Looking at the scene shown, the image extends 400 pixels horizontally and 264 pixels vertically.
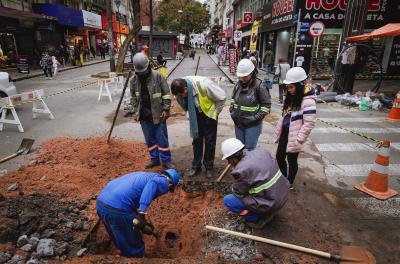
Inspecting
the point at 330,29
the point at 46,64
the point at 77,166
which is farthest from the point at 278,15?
the point at 77,166

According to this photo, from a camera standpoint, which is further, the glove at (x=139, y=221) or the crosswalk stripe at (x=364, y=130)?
the crosswalk stripe at (x=364, y=130)

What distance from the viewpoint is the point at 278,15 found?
62.7ft

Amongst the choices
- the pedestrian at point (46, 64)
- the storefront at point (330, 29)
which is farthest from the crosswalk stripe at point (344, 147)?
the pedestrian at point (46, 64)

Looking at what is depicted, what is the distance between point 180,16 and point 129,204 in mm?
61875

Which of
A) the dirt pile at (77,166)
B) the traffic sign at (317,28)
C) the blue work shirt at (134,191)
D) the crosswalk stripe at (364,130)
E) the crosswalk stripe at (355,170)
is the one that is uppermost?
the traffic sign at (317,28)

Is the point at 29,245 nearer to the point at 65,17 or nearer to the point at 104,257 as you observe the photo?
the point at 104,257

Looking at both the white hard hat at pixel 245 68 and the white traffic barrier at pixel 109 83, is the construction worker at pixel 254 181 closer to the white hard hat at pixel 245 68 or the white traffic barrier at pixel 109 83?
the white hard hat at pixel 245 68

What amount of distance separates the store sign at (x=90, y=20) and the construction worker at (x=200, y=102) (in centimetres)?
3053

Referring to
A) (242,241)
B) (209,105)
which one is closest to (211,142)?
(209,105)

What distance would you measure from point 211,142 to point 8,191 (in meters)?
3.29

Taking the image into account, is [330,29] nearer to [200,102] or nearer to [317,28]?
[317,28]

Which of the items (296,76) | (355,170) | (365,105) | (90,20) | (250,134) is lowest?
(355,170)

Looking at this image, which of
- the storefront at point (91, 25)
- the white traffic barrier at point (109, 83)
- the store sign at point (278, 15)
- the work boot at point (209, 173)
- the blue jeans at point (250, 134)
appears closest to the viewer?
the blue jeans at point (250, 134)

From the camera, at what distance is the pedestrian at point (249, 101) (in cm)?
431
